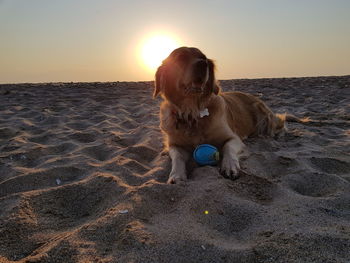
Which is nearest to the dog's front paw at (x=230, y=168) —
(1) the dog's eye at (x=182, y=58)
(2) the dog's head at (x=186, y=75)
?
(2) the dog's head at (x=186, y=75)

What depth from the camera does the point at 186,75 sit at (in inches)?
142

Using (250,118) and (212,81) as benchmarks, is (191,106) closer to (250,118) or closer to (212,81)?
(212,81)

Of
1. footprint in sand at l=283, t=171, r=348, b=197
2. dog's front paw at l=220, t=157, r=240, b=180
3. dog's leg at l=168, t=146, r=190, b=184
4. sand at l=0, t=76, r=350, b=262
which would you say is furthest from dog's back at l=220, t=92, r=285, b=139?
footprint in sand at l=283, t=171, r=348, b=197

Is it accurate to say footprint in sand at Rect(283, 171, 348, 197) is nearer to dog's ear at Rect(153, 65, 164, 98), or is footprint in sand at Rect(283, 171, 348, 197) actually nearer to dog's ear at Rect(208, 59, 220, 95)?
dog's ear at Rect(208, 59, 220, 95)

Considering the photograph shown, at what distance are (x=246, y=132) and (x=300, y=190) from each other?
2021 millimetres

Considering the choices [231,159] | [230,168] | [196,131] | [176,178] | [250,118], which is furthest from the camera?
[250,118]

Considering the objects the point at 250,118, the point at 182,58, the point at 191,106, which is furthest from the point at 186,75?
the point at 250,118

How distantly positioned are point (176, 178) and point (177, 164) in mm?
286

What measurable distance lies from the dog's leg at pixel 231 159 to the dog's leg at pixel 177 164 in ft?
1.10

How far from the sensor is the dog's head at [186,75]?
11.7 feet

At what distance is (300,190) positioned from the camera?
252 centimetres

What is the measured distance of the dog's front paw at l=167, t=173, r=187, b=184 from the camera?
8.82 feet

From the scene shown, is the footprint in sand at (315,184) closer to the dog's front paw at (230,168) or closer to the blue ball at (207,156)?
the dog's front paw at (230,168)

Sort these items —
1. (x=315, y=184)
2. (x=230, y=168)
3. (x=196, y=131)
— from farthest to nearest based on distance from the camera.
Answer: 1. (x=196, y=131)
2. (x=230, y=168)
3. (x=315, y=184)
